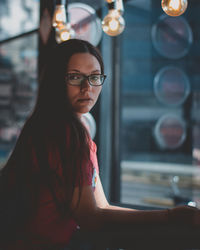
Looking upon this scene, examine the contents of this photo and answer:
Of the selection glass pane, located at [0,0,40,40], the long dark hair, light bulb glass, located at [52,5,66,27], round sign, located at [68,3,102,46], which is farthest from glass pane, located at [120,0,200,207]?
the long dark hair

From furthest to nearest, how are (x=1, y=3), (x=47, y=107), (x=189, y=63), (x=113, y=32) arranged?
(x=1, y=3)
(x=189, y=63)
(x=113, y=32)
(x=47, y=107)

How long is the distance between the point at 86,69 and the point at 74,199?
434mm

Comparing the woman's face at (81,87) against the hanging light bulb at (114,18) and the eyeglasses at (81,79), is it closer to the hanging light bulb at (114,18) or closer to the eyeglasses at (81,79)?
the eyeglasses at (81,79)

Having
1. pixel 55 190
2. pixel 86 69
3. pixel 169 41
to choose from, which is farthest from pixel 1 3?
pixel 55 190

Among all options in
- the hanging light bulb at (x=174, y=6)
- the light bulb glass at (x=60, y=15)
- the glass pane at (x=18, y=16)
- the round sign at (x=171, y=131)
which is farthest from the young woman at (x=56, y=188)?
the glass pane at (x=18, y=16)

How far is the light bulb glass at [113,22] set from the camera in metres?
1.36

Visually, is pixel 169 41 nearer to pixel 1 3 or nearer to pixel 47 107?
pixel 47 107

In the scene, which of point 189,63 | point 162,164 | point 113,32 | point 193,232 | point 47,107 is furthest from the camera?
point 162,164

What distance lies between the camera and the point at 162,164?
4824 mm

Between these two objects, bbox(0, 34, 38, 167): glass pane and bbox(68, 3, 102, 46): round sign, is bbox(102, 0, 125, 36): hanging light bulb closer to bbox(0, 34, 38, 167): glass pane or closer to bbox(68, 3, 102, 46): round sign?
bbox(68, 3, 102, 46): round sign

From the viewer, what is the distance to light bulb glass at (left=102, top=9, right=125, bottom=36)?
53.6 inches

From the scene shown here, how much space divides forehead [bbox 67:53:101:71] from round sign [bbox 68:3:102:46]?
1.36 m

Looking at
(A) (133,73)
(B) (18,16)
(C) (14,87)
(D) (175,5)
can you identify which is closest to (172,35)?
(A) (133,73)

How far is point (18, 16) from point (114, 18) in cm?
294
